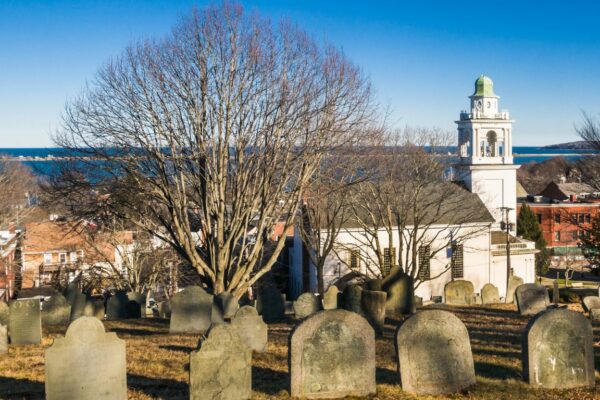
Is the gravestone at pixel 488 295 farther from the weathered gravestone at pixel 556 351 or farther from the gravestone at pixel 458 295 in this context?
the weathered gravestone at pixel 556 351

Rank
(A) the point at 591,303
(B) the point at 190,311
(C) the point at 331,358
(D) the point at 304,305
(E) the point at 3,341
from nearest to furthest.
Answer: (C) the point at 331,358 < (E) the point at 3,341 < (B) the point at 190,311 < (A) the point at 591,303 < (D) the point at 304,305

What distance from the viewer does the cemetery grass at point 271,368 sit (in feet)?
29.6

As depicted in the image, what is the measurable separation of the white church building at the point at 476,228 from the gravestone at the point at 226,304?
57.3ft

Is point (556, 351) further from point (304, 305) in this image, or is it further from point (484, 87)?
point (484, 87)

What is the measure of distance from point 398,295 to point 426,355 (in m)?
8.58

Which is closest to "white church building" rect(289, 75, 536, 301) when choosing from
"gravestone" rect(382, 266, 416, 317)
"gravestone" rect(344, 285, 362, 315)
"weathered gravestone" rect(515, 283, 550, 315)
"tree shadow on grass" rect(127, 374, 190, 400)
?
"gravestone" rect(382, 266, 416, 317)

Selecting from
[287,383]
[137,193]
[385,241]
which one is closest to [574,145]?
[385,241]

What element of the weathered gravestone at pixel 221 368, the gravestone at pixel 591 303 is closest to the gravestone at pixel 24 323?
the weathered gravestone at pixel 221 368

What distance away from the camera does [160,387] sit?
9477mm

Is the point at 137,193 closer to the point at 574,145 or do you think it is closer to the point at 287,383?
the point at 287,383

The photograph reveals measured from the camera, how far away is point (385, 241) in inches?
1449

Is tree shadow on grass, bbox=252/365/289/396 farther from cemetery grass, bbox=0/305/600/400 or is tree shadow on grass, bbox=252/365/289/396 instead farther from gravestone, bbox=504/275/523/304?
gravestone, bbox=504/275/523/304

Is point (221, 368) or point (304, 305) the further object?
point (304, 305)

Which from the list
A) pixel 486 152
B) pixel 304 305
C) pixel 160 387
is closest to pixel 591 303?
pixel 304 305
